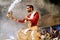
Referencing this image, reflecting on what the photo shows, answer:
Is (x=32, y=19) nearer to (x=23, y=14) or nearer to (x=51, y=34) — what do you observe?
(x=23, y=14)

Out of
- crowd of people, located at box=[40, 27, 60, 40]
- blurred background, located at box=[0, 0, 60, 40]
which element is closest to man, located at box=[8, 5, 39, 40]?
blurred background, located at box=[0, 0, 60, 40]

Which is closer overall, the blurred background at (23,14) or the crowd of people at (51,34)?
the blurred background at (23,14)

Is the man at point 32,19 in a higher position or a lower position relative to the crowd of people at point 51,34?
higher

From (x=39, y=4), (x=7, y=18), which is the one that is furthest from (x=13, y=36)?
(x=39, y=4)

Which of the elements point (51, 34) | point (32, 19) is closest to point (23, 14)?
point (32, 19)

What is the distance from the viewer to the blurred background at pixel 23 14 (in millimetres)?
3162

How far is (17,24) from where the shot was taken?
3207 millimetres

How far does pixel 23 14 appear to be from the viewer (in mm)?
3213

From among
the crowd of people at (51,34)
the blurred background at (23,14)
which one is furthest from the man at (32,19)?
the crowd of people at (51,34)

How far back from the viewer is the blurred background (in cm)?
316

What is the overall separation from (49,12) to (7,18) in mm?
763

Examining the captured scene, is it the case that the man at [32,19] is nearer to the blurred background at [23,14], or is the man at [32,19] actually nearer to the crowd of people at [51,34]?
the blurred background at [23,14]

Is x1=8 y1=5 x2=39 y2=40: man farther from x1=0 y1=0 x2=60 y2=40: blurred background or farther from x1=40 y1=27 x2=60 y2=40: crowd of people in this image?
x1=40 y1=27 x2=60 y2=40: crowd of people

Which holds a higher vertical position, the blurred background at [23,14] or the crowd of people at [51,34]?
the blurred background at [23,14]
